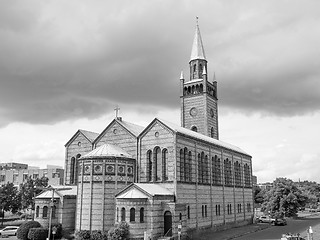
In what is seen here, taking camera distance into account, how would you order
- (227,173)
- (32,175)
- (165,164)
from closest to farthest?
(165,164) < (227,173) < (32,175)

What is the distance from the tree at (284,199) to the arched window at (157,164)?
132ft

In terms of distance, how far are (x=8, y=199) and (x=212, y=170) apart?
3652 cm

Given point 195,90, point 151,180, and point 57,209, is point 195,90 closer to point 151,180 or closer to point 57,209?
point 151,180

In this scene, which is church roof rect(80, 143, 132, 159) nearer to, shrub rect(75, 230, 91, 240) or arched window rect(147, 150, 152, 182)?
arched window rect(147, 150, 152, 182)

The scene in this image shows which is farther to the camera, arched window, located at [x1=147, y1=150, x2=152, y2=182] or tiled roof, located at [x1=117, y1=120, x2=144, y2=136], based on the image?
tiled roof, located at [x1=117, y1=120, x2=144, y2=136]

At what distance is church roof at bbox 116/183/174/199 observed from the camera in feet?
125

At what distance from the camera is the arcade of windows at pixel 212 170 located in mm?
43875

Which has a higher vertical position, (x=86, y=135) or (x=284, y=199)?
(x=86, y=135)

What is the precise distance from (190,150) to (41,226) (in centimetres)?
2013

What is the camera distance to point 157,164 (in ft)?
143

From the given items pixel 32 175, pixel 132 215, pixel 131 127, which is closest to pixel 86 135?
pixel 131 127

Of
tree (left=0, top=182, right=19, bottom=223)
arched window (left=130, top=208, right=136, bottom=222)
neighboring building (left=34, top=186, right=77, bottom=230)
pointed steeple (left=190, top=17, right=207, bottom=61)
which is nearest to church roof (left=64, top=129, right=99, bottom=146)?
neighboring building (left=34, top=186, right=77, bottom=230)

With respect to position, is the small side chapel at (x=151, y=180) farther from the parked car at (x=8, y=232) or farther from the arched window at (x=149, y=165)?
the parked car at (x=8, y=232)

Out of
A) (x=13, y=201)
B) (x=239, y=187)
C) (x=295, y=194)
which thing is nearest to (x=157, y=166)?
(x=239, y=187)
